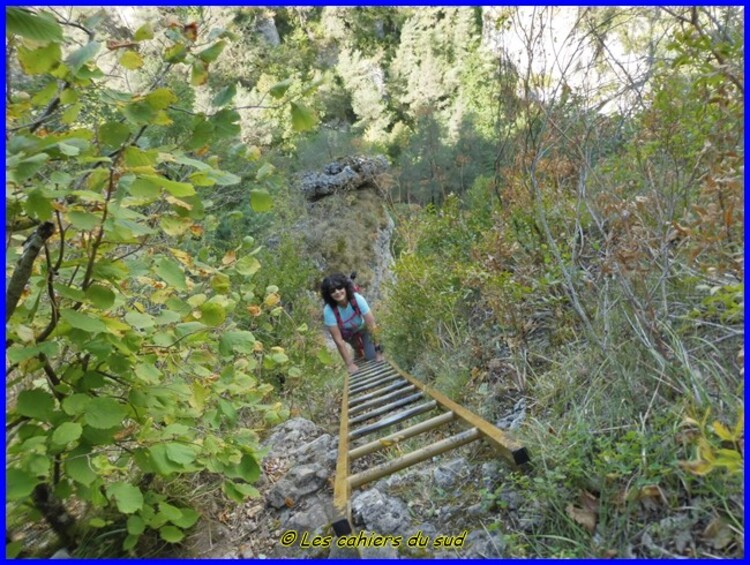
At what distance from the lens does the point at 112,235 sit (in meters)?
1.13

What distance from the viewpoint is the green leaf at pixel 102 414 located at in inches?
47.3

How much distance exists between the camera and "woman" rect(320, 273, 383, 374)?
5266 millimetres

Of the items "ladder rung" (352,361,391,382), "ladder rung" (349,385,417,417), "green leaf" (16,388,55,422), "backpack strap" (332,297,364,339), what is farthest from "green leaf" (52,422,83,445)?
"backpack strap" (332,297,364,339)

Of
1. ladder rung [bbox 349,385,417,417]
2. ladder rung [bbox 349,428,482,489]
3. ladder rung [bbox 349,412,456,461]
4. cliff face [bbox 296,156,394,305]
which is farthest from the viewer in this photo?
cliff face [bbox 296,156,394,305]

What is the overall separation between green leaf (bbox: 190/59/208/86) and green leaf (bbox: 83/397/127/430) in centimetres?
90

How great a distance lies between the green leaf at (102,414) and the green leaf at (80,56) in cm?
85

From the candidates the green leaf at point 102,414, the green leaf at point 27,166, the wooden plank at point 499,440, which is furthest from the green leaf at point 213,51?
the wooden plank at point 499,440

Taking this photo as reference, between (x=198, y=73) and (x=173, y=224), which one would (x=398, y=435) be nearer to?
(x=173, y=224)

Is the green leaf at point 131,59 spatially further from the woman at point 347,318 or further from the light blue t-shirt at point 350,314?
the light blue t-shirt at point 350,314

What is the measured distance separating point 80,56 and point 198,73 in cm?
27

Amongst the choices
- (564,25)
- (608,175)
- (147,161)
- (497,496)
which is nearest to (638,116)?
(608,175)

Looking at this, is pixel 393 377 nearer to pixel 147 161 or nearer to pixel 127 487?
pixel 127 487

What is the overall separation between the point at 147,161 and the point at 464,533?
63.8 inches

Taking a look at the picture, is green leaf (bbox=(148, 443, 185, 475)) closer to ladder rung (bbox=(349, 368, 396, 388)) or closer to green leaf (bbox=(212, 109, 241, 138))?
green leaf (bbox=(212, 109, 241, 138))
